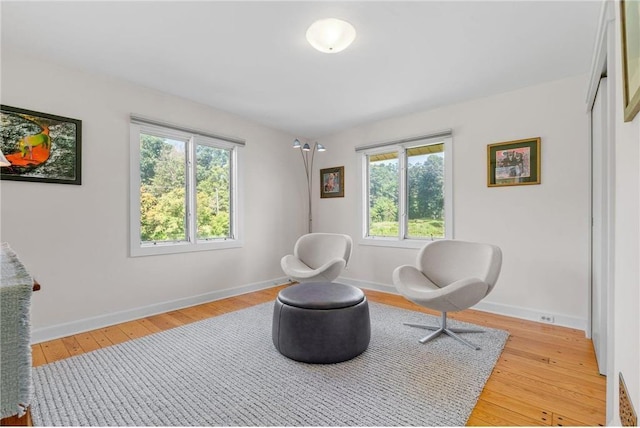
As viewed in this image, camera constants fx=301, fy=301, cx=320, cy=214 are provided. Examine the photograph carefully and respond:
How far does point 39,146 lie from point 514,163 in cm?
434

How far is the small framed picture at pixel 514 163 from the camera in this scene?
9.73 feet

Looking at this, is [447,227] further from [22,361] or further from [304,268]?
[22,361]

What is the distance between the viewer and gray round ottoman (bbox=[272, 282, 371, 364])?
2078mm

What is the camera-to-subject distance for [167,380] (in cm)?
191

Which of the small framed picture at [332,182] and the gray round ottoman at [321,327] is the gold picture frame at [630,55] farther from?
the small framed picture at [332,182]

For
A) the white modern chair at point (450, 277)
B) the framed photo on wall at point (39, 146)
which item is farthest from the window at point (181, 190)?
the white modern chair at point (450, 277)

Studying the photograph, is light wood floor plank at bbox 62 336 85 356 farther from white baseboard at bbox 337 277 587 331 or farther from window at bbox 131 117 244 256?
white baseboard at bbox 337 277 587 331

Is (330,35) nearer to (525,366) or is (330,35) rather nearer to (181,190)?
(181,190)

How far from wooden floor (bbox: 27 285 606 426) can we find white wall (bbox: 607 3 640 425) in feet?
1.37

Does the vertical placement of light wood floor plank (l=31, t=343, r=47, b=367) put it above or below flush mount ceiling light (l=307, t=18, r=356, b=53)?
below

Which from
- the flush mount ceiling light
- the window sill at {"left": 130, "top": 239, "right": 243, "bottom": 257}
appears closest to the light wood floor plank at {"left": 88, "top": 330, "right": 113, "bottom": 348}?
the window sill at {"left": 130, "top": 239, "right": 243, "bottom": 257}

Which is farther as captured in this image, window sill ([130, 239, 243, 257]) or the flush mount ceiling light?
window sill ([130, 239, 243, 257])

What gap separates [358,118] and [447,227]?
181 cm

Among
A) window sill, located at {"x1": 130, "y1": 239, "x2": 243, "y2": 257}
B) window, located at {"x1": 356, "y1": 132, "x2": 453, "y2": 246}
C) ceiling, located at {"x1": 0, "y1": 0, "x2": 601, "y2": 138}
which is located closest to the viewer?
ceiling, located at {"x1": 0, "y1": 0, "x2": 601, "y2": 138}
